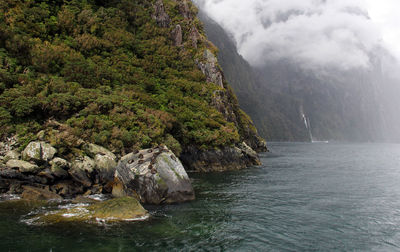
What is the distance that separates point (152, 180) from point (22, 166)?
11326mm

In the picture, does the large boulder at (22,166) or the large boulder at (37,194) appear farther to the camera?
the large boulder at (22,166)

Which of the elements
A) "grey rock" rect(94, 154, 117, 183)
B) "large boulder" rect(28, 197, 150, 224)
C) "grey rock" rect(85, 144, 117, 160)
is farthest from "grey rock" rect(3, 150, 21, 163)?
"large boulder" rect(28, 197, 150, 224)

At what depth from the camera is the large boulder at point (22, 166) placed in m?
21.4

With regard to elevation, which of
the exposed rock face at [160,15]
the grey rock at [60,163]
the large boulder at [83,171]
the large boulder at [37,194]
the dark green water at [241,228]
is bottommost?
the dark green water at [241,228]

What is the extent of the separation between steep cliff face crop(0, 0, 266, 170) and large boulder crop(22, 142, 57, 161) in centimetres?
83

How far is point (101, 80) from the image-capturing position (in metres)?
40.3

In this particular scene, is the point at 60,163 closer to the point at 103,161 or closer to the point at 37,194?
the point at 37,194

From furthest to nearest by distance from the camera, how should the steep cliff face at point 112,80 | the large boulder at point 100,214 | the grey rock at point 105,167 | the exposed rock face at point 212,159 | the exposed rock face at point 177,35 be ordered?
the exposed rock face at point 177,35, the exposed rock face at point 212,159, the steep cliff face at point 112,80, the grey rock at point 105,167, the large boulder at point 100,214

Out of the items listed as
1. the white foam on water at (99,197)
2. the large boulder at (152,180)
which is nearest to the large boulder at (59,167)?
the white foam on water at (99,197)

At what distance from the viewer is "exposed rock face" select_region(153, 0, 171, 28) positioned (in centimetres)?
7044

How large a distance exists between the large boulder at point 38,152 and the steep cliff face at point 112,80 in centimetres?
83

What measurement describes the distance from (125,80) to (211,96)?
20.7 m

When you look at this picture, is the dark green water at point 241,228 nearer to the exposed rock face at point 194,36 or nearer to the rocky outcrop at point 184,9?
the exposed rock face at point 194,36

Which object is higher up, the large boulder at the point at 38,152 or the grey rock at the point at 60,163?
the large boulder at the point at 38,152
